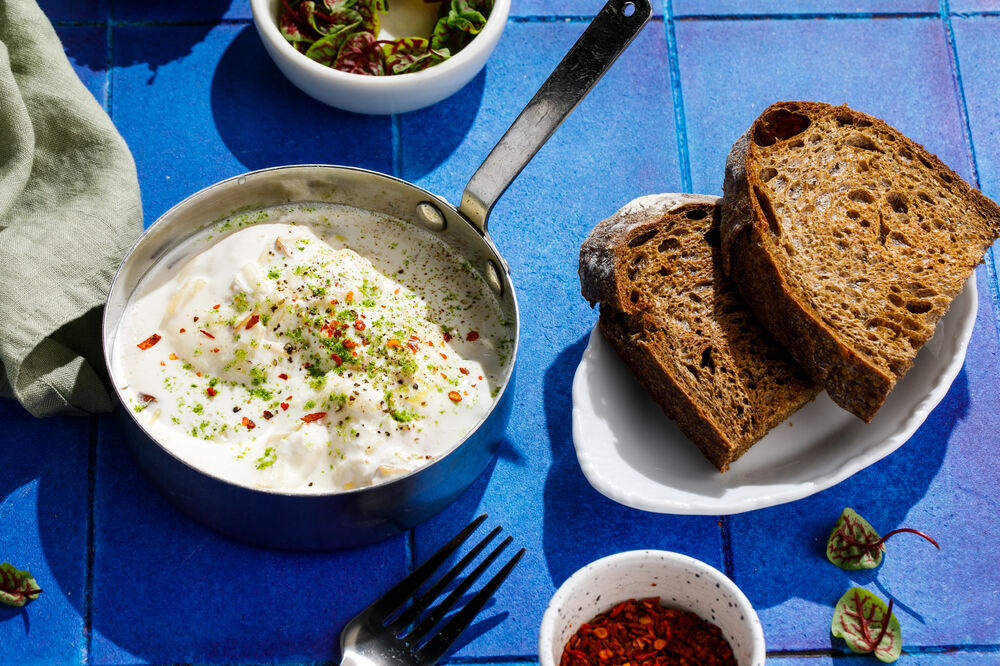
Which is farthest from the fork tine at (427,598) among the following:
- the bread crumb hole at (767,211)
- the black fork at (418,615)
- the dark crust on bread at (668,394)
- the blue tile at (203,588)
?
the bread crumb hole at (767,211)

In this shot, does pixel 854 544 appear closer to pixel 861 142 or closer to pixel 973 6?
pixel 861 142

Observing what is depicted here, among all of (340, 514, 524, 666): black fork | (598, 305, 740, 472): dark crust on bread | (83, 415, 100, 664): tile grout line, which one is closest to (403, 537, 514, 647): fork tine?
(340, 514, 524, 666): black fork

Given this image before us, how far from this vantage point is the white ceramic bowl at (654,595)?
145 cm

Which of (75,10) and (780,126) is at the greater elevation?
(780,126)

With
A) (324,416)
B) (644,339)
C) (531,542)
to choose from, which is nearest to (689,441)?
(644,339)

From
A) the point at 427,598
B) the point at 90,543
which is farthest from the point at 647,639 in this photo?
the point at 90,543

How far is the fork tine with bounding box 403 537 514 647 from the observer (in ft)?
5.10

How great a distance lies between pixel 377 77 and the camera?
184 centimetres

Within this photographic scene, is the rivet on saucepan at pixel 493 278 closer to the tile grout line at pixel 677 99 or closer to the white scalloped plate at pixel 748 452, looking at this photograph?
the white scalloped plate at pixel 748 452

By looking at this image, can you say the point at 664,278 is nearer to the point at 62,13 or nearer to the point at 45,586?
the point at 45,586

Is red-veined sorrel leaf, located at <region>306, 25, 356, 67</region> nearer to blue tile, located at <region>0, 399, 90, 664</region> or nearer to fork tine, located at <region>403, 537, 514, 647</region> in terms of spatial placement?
blue tile, located at <region>0, 399, 90, 664</region>

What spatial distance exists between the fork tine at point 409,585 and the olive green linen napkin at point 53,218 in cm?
58

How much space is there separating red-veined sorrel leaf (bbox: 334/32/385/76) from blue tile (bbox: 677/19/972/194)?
643mm

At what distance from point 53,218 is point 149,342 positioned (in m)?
0.29
